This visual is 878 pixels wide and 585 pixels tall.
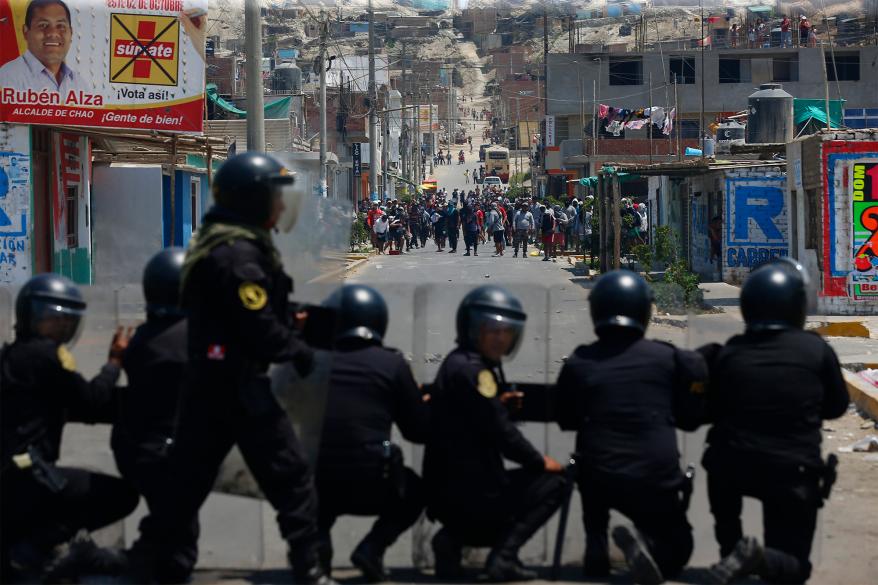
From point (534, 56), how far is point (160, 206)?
162 meters

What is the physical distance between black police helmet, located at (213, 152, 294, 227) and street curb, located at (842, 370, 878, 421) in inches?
269

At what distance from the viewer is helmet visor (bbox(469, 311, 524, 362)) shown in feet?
16.9

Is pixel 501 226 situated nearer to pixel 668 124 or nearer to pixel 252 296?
pixel 668 124

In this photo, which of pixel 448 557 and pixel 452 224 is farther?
pixel 452 224

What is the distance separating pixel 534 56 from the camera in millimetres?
182625

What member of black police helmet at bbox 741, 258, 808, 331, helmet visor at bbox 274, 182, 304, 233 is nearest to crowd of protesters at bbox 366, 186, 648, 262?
black police helmet at bbox 741, 258, 808, 331

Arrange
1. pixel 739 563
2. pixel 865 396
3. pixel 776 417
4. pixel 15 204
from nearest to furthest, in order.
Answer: pixel 739 563 < pixel 776 417 < pixel 865 396 < pixel 15 204

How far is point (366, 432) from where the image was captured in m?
5.09

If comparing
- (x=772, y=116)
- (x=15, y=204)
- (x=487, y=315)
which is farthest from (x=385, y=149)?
(x=487, y=315)

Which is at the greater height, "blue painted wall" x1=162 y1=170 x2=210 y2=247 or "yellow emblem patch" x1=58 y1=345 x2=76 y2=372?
"blue painted wall" x1=162 y1=170 x2=210 y2=247

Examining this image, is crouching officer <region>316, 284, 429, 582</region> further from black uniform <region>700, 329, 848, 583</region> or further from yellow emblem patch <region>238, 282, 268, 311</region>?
black uniform <region>700, 329, 848, 583</region>

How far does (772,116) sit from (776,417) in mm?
23538

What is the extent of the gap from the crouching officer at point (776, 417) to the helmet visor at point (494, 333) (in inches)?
33.6

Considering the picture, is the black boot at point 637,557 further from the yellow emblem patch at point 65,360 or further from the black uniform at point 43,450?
the yellow emblem patch at point 65,360
